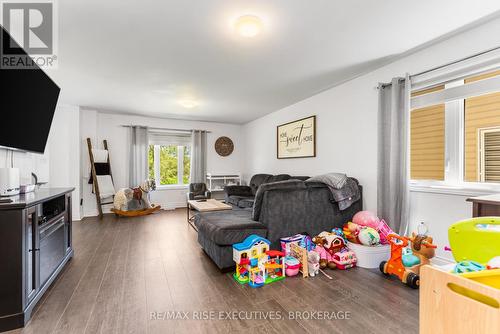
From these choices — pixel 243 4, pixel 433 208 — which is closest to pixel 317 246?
pixel 433 208

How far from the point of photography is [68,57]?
2.69 meters

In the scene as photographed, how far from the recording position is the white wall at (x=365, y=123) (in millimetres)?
2282

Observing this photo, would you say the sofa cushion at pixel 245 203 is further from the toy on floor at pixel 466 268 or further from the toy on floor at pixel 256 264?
the toy on floor at pixel 466 268

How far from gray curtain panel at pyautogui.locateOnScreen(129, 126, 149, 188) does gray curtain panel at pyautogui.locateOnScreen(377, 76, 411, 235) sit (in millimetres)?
5048

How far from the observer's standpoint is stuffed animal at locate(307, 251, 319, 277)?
2365 mm

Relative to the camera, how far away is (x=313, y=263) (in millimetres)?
2381

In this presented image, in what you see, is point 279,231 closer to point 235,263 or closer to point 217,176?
point 235,263

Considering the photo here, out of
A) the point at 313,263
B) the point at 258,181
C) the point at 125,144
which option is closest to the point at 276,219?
the point at 313,263

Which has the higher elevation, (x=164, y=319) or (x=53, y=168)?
(x=53, y=168)

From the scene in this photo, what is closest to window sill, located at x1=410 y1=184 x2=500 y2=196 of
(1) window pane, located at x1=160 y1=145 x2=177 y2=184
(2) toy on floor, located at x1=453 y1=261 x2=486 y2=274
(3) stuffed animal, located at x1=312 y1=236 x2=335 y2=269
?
(3) stuffed animal, located at x1=312 y1=236 x2=335 y2=269

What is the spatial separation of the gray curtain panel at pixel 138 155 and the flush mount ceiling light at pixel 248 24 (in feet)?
14.4

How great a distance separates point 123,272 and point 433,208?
11.1 feet

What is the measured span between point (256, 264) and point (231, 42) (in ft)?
7.32

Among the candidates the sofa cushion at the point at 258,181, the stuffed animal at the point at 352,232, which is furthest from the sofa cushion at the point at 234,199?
the stuffed animal at the point at 352,232
